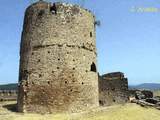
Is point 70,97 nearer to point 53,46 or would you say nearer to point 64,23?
point 53,46

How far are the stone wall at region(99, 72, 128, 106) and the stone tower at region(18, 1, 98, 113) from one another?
413 cm

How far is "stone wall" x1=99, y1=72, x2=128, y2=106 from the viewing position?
25.0 meters

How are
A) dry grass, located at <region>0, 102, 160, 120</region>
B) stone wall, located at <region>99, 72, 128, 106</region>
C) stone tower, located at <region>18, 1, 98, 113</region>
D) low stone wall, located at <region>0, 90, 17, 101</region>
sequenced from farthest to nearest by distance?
low stone wall, located at <region>0, 90, 17, 101</region> < stone wall, located at <region>99, 72, 128, 106</region> < stone tower, located at <region>18, 1, 98, 113</region> < dry grass, located at <region>0, 102, 160, 120</region>

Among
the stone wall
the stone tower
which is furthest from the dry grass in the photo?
the stone wall

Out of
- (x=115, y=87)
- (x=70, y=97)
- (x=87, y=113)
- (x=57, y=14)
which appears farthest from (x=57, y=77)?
(x=115, y=87)

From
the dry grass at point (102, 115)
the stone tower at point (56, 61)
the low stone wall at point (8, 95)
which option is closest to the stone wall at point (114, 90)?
the dry grass at point (102, 115)

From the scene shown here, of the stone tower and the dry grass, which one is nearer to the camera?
the dry grass

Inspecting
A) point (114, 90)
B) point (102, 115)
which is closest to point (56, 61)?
point (102, 115)

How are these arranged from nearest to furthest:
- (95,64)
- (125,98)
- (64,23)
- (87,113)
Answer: (87,113), (64,23), (95,64), (125,98)

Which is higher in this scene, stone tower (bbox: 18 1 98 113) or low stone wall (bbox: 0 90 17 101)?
stone tower (bbox: 18 1 98 113)

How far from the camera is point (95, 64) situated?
2175 centimetres

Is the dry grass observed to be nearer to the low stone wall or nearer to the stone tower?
the stone tower

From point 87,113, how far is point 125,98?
285 inches

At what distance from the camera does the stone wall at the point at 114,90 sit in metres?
25.0
